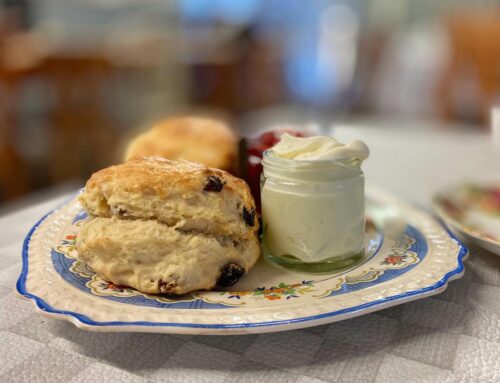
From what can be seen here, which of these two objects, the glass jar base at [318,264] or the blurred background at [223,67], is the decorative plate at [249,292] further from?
the blurred background at [223,67]

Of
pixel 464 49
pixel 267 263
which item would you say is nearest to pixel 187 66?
pixel 464 49

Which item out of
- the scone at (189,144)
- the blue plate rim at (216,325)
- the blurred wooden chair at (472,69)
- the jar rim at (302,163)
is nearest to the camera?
the blue plate rim at (216,325)

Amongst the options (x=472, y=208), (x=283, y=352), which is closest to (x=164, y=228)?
(x=283, y=352)

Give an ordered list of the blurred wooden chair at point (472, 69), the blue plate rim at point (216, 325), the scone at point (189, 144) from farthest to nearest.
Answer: the blurred wooden chair at point (472, 69) → the scone at point (189, 144) → the blue plate rim at point (216, 325)

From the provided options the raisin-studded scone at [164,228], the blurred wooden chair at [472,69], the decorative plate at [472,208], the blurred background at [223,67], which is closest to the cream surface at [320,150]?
the raisin-studded scone at [164,228]

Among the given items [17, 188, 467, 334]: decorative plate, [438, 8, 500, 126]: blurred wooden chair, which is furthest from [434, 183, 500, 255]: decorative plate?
[438, 8, 500, 126]: blurred wooden chair

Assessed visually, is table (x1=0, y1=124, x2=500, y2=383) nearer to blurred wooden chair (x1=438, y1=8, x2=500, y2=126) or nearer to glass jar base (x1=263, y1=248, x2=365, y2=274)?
glass jar base (x1=263, y1=248, x2=365, y2=274)
